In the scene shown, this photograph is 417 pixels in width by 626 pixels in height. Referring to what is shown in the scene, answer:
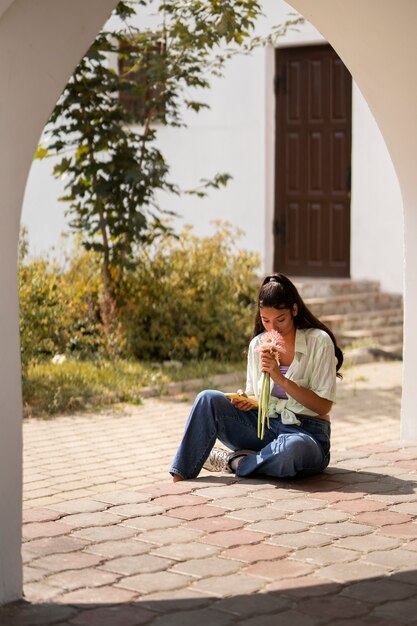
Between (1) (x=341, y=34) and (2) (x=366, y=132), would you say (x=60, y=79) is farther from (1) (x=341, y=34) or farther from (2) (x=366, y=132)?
(2) (x=366, y=132)

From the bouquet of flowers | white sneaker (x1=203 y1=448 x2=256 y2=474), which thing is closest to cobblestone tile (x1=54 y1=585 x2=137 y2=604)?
the bouquet of flowers

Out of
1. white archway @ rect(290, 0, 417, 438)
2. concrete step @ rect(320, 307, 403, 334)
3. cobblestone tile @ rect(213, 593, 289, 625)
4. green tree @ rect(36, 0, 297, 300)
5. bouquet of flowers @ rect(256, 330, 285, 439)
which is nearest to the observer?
cobblestone tile @ rect(213, 593, 289, 625)

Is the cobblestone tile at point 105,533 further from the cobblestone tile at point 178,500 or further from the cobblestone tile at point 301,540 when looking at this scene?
the cobblestone tile at point 301,540

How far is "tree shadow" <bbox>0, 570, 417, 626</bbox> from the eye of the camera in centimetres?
432

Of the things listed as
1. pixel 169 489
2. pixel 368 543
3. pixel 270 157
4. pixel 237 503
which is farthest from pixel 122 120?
pixel 368 543

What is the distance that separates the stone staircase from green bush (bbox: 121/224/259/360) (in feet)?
3.81

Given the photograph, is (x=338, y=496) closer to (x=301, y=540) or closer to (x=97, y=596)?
(x=301, y=540)

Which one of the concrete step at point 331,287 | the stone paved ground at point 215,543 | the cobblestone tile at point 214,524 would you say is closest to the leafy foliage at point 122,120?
the concrete step at point 331,287

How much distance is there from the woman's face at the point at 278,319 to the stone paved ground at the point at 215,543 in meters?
0.85

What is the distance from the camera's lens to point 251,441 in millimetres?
6766

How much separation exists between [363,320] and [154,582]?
9082 mm

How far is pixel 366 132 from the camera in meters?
14.2

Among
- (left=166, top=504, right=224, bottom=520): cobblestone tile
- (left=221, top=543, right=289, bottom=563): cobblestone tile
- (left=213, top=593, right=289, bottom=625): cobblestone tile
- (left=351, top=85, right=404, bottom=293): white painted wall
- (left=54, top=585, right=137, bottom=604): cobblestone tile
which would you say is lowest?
(left=213, top=593, right=289, bottom=625): cobblestone tile

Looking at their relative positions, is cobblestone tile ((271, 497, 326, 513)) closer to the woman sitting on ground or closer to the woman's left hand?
the woman sitting on ground
